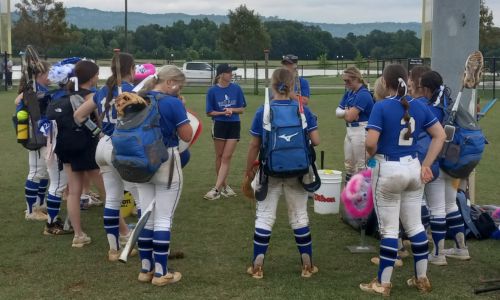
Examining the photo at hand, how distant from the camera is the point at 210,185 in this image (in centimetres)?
957

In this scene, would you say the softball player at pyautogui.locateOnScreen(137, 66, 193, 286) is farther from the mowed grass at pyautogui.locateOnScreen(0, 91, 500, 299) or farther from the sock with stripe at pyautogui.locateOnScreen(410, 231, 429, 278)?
the sock with stripe at pyautogui.locateOnScreen(410, 231, 429, 278)

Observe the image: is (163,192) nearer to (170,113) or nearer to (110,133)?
(170,113)

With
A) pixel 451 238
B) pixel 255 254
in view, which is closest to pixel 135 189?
pixel 255 254

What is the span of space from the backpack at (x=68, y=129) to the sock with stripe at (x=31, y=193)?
141cm

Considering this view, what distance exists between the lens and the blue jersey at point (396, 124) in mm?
4730

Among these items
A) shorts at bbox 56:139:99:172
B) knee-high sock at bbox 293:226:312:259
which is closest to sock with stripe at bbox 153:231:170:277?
knee-high sock at bbox 293:226:312:259

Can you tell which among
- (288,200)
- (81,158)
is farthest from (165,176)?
(81,158)

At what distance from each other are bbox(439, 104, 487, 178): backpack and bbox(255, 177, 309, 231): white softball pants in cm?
134

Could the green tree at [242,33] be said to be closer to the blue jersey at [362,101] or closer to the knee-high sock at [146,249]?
the blue jersey at [362,101]

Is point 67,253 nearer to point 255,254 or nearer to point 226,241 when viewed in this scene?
point 226,241

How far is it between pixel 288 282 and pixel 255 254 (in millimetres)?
366

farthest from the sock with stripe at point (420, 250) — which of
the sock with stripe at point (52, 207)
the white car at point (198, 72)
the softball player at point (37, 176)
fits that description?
the white car at point (198, 72)

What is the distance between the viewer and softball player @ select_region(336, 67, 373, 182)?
706cm

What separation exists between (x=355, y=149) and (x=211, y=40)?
7689 cm
